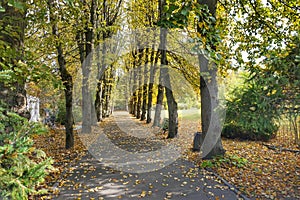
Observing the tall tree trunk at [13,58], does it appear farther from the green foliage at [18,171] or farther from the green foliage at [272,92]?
the green foliage at [272,92]

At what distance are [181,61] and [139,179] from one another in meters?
7.32

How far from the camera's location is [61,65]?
802 cm

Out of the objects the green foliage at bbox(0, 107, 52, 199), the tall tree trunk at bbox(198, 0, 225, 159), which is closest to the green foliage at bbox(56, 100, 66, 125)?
the tall tree trunk at bbox(198, 0, 225, 159)

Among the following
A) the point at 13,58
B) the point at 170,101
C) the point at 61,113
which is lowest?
the point at 61,113

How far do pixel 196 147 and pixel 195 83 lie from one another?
3937 millimetres

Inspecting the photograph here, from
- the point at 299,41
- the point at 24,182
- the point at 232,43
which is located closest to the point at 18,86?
the point at 24,182

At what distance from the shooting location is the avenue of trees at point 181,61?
2557 mm

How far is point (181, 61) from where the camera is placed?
11.5 meters

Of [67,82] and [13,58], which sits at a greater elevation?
[13,58]

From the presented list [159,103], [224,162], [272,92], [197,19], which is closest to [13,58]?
[197,19]

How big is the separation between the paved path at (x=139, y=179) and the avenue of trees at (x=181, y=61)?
1007 mm

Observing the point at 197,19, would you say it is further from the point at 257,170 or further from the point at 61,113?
the point at 61,113

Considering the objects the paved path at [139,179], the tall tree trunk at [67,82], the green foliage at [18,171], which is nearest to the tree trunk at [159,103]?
the paved path at [139,179]

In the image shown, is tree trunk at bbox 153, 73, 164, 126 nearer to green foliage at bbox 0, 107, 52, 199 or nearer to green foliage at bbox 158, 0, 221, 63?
green foliage at bbox 158, 0, 221, 63
